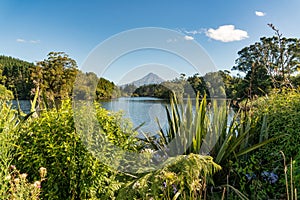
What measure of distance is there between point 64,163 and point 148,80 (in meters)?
1.16

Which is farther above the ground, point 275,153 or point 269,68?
point 269,68

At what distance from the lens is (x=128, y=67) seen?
250 cm

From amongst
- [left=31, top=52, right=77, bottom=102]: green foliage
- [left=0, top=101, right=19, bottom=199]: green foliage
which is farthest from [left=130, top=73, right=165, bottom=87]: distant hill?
[left=0, top=101, right=19, bottom=199]: green foliage

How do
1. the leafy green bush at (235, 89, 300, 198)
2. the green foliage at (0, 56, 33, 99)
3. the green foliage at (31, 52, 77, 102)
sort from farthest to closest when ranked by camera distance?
the green foliage at (0, 56, 33, 99)
the green foliage at (31, 52, 77, 102)
the leafy green bush at (235, 89, 300, 198)

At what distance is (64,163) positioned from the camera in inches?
73.6

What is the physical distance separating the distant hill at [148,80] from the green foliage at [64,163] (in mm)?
708

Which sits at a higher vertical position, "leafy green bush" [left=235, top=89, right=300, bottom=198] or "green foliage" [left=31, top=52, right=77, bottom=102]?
"green foliage" [left=31, top=52, right=77, bottom=102]

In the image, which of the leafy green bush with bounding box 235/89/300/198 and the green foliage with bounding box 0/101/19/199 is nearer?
the green foliage with bounding box 0/101/19/199

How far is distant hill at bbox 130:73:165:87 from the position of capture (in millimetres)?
2586

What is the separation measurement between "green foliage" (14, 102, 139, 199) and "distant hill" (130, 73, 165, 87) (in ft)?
2.32

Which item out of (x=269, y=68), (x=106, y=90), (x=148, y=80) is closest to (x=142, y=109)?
(x=148, y=80)

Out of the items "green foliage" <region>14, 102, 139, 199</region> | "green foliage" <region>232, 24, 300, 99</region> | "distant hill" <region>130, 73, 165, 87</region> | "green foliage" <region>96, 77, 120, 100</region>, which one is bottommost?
"green foliage" <region>14, 102, 139, 199</region>

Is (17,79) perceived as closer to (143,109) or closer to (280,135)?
(143,109)

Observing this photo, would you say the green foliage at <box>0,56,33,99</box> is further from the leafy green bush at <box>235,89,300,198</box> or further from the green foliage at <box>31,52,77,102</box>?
the leafy green bush at <box>235,89,300,198</box>
